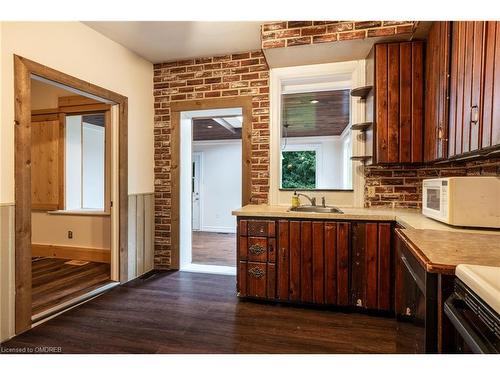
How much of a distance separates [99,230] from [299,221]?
288cm

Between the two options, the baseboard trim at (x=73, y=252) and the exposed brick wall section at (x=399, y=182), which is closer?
the exposed brick wall section at (x=399, y=182)

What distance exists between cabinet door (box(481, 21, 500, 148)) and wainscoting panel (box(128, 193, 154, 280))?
313cm

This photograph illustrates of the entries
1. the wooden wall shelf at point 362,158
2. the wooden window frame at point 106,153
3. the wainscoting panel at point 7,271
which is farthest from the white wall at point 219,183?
the wainscoting panel at point 7,271

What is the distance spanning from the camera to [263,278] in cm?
254

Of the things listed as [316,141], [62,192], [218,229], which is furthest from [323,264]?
[218,229]

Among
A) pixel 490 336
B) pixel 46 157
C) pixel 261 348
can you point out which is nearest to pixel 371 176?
pixel 261 348

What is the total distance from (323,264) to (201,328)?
3.73 ft

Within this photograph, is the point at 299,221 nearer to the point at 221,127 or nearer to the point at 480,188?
the point at 480,188

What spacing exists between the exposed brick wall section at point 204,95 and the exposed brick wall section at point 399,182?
113 centimetres

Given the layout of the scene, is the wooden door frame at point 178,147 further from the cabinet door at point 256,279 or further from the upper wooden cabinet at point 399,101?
the upper wooden cabinet at point 399,101

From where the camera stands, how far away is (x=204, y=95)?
334 cm

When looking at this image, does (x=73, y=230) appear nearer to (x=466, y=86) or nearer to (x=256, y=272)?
(x=256, y=272)

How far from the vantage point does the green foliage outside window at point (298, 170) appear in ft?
10.4

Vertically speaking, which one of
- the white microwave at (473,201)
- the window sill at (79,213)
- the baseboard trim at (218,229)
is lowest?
the baseboard trim at (218,229)
